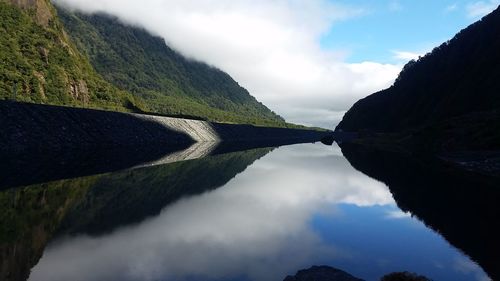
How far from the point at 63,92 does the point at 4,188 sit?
82889 mm

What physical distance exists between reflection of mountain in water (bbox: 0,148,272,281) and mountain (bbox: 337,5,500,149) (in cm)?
4275

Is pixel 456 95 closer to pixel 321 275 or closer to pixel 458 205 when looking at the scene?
pixel 458 205

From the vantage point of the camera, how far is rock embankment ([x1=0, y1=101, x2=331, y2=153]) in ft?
139

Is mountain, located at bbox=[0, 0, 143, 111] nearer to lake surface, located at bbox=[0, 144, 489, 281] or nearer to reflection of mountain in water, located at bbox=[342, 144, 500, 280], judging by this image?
lake surface, located at bbox=[0, 144, 489, 281]

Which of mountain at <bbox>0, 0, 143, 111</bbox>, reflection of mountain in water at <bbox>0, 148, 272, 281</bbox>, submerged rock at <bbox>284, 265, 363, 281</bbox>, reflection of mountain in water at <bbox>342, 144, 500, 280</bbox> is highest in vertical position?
mountain at <bbox>0, 0, 143, 111</bbox>

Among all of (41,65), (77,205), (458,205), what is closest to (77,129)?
(77,205)

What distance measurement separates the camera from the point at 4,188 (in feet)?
65.7

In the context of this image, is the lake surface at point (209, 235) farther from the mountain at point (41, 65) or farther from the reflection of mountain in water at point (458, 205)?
the mountain at point (41, 65)

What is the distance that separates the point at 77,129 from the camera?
5366 centimetres

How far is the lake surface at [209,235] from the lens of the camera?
11.1m

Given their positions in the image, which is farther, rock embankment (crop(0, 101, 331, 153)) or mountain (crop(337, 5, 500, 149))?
mountain (crop(337, 5, 500, 149))

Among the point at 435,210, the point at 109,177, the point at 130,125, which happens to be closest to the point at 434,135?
the point at 130,125

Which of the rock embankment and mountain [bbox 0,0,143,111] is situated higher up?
mountain [bbox 0,0,143,111]

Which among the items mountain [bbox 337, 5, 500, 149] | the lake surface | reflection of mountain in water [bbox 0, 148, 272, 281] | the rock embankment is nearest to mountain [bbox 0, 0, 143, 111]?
the rock embankment
